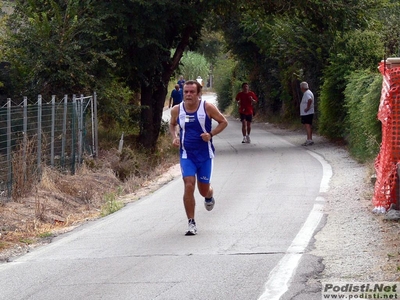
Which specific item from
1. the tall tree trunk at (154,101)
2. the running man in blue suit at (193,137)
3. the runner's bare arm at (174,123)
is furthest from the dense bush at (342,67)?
the running man in blue suit at (193,137)

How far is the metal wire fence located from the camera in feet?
44.5

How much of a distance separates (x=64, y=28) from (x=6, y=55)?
5.20ft

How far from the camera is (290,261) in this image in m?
8.00

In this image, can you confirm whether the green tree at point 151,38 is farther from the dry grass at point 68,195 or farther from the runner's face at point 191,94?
the runner's face at point 191,94

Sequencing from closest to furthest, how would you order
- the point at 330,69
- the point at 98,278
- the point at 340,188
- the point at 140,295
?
1. the point at 140,295
2. the point at 98,278
3. the point at 340,188
4. the point at 330,69

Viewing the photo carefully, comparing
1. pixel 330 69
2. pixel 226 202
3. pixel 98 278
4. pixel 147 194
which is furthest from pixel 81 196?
pixel 330 69

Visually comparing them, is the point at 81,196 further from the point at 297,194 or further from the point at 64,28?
the point at 64,28

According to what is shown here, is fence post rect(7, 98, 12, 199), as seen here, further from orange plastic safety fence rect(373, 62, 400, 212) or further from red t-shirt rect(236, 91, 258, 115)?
red t-shirt rect(236, 91, 258, 115)

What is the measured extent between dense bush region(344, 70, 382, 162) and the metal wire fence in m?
6.20

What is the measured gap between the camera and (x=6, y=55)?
18.7m

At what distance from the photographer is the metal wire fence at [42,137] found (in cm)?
1357

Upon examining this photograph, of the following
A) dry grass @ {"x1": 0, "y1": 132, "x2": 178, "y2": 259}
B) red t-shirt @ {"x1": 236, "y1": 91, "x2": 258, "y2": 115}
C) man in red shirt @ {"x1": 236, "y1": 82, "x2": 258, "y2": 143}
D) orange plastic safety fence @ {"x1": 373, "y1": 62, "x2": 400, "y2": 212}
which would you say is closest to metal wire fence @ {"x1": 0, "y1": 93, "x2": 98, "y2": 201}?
dry grass @ {"x1": 0, "y1": 132, "x2": 178, "y2": 259}

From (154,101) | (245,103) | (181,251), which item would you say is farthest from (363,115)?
(154,101)

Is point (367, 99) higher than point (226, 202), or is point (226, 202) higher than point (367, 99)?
point (367, 99)
